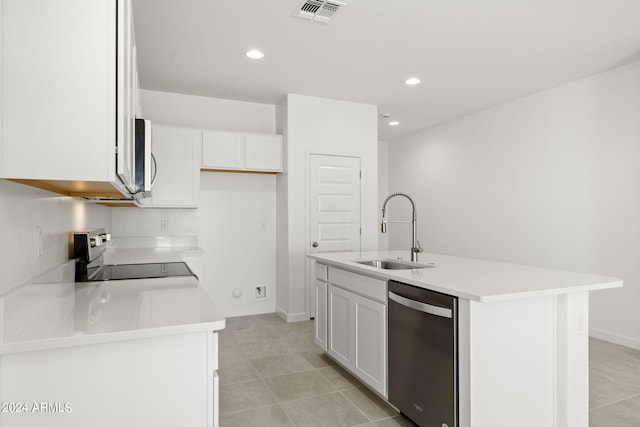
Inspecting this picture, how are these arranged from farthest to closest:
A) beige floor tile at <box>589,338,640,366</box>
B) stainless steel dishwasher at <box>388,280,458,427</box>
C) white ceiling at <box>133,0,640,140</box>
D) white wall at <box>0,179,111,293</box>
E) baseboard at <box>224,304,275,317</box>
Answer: baseboard at <box>224,304,275,317</box>, beige floor tile at <box>589,338,640,366</box>, white ceiling at <box>133,0,640,140</box>, stainless steel dishwasher at <box>388,280,458,427</box>, white wall at <box>0,179,111,293</box>

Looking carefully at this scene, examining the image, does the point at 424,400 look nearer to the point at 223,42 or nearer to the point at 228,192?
the point at 223,42

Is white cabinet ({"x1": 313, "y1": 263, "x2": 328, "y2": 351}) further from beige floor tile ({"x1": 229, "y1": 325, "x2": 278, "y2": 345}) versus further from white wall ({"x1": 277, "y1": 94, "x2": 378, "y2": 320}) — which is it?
white wall ({"x1": 277, "y1": 94, "x2": 378, "y2": 320})

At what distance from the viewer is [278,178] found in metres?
4.93

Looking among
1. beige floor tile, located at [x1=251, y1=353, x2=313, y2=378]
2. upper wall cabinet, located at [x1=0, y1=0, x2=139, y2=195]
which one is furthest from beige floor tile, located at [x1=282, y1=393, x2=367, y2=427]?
upper wall cabinet, located at [x1=0, y1=0, x2=139, y2=195]

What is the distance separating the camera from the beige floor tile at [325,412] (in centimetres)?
232

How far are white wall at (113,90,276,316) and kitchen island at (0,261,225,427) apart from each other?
Answer: 3.38 metres

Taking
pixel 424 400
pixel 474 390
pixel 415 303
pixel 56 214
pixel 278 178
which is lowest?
pixel 424 400

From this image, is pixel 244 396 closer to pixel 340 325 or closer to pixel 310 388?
pixel 310 388

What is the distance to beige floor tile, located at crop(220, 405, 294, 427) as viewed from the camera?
231 cm

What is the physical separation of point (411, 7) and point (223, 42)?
61.2 inches

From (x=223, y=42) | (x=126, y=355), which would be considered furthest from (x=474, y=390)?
(x=223, y=42)

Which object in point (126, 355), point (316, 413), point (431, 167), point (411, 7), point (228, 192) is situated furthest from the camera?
point (431, 167)

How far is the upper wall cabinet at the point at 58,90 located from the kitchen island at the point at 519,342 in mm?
1567

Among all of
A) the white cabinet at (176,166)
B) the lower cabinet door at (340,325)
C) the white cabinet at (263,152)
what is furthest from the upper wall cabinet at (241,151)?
the lower cabinet door at (340,325)
